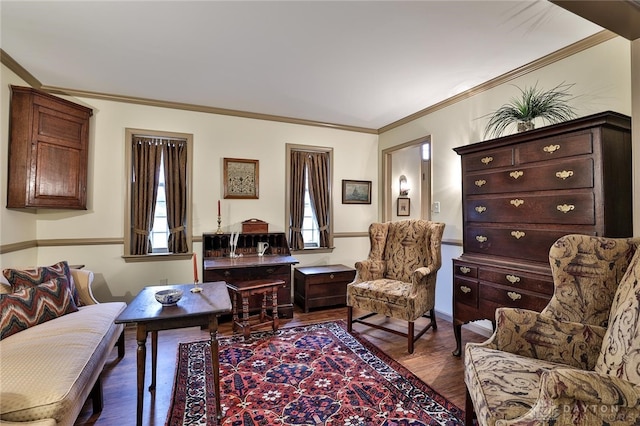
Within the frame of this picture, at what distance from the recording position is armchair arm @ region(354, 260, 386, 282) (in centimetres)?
342

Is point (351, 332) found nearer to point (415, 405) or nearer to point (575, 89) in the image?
point (415, 405)

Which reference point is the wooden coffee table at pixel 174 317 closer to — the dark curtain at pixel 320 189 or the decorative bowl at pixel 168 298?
the decorative bowl at pixel 168 298

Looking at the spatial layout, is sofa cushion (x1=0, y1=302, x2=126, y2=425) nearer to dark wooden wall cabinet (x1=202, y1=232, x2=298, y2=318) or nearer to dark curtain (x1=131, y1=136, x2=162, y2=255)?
dark wooden wall cabinet (x1=202, y1=232, x2=298, y2=318)

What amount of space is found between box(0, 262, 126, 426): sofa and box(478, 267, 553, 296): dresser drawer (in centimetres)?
272

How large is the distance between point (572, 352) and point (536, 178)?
1.20 meters

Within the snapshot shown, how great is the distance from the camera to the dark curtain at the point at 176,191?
375 centimetres

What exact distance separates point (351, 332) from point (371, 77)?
2580 mm

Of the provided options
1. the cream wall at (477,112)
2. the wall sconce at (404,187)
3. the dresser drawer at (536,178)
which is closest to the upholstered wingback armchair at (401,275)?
the cream wall at (477,112)

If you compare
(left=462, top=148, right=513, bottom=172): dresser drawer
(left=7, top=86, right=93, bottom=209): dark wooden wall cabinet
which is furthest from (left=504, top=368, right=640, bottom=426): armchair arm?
(left=7, top=86, right=93, bottom=209): dark wooden wall cabinet

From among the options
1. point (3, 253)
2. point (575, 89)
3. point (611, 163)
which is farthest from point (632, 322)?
point (3, 253)

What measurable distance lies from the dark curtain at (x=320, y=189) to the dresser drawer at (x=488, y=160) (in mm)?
2144

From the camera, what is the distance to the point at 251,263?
3480mm

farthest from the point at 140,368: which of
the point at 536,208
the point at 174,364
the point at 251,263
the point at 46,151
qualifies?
the point at 536,208

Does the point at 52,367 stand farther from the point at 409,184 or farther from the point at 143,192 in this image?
the point at 409,184
